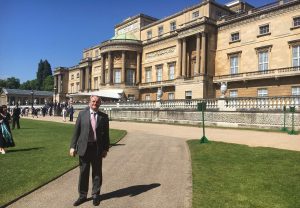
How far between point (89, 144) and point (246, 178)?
3965mm

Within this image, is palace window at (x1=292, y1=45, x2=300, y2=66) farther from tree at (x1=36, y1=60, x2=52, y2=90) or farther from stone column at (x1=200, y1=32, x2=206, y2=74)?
tree at (x1=36, y1=60, x2=52, y2=90)

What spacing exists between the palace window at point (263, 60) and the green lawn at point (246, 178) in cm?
2648

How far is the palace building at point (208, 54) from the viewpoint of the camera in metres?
34.3

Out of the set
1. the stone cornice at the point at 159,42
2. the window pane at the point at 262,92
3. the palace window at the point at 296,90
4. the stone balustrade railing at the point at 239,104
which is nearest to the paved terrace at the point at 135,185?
the stone balustrade railing at the point at 239,104

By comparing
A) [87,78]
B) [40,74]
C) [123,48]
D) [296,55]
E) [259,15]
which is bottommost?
[296,55]

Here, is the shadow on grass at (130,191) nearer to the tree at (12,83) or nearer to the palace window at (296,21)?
the palace window at (296,21)

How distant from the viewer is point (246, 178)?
25.7ft

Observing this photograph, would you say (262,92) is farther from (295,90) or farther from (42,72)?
(42,72)

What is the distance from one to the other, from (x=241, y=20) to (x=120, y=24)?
1205 inches

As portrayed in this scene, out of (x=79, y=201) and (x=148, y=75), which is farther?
(x=148, y=75)

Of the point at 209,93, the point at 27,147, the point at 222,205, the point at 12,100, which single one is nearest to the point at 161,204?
the point at 222,205

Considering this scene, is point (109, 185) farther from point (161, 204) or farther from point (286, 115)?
point (286, 115)

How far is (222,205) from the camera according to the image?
5906 mm

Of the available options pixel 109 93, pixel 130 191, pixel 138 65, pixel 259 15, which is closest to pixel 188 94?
pixel 259 15
